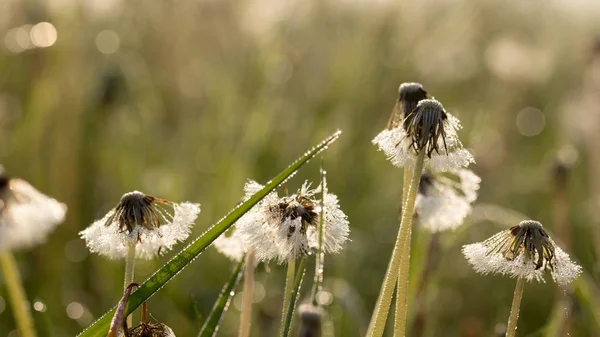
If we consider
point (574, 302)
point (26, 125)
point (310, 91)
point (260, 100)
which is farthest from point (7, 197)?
point (310, 91)

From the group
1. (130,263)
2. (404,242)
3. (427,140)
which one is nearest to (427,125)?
(427,140)

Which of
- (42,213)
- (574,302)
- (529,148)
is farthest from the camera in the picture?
(529,148)

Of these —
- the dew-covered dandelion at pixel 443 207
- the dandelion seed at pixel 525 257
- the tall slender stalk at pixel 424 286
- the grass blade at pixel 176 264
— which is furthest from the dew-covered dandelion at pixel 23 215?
the tall slender stalk at pixel 424 286

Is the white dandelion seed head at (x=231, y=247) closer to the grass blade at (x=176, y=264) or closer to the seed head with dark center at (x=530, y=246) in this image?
the grass blade at (x=176, y=264)

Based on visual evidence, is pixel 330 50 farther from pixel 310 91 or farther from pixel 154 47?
pixel 154 47

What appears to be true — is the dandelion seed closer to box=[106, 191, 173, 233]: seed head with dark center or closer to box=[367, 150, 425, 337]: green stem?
box=[367, 150, 425, 337]: green stem

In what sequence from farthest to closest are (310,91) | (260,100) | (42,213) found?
(310,91) → (260,100) → (42,213)

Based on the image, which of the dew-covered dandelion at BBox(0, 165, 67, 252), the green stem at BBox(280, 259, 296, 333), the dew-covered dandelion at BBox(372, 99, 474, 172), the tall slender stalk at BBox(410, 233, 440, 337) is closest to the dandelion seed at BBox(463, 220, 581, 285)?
the dew-covered dandelion at BBox(372, 99, 474, 172)
